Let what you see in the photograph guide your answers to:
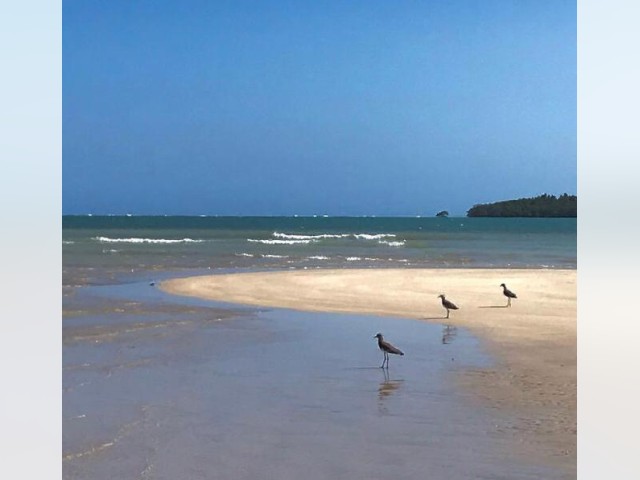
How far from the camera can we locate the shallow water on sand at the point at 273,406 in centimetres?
341

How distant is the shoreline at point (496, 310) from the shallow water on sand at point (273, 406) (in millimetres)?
204

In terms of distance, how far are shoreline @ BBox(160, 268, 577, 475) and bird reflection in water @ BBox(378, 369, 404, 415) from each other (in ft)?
1.40

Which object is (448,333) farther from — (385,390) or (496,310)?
(385,390)

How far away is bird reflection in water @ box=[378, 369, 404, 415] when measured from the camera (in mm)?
4305

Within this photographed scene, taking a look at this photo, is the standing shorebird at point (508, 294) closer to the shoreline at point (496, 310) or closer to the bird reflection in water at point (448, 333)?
the shoreline at point (496, 310)

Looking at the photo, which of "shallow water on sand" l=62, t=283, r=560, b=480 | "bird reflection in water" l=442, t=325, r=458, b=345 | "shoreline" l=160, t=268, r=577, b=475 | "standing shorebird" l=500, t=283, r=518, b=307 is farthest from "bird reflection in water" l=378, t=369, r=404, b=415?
"standing shorebird" l=500, t=283, r=518, b=307

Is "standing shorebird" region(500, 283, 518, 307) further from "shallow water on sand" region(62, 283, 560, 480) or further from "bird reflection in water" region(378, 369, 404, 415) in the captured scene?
"bird reflection in water" region(378, 369, 404, 415)

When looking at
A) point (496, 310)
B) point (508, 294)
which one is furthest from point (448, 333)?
point (508, 294)

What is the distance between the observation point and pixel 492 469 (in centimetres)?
336

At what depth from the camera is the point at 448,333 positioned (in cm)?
710

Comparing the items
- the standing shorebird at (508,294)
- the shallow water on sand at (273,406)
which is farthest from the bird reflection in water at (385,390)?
the standing shorebird at (508,294)

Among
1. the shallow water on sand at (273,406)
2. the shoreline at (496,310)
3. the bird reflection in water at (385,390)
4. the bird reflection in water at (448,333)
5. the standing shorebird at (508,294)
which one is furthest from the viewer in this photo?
the standing shorebird at (508,294)

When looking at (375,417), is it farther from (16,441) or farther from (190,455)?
(16,441)

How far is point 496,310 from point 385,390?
15.0 ft
